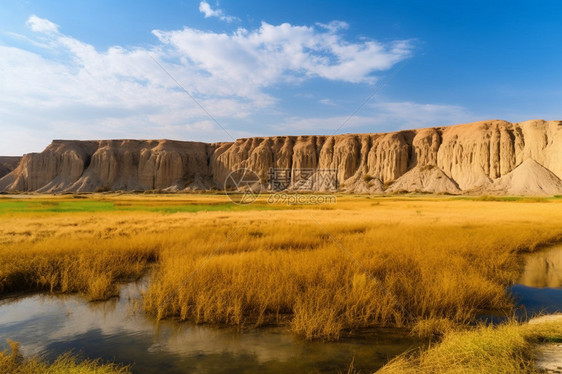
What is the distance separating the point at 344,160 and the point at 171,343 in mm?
107948

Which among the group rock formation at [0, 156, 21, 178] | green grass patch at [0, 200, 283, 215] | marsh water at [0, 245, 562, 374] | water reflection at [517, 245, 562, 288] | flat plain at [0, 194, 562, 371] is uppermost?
rock formation at [0, 156, 21, 178]

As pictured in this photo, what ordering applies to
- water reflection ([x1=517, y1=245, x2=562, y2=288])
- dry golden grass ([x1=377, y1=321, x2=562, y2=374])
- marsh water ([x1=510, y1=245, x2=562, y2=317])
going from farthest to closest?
water reflection ([x1=517, y1=245, x2=562, y2=288]) < marsh water ([x1=510, y1=245, x2=562, y2=317]) < dry golden grass ([x1=377, y1=321, x2=562, y2=374])

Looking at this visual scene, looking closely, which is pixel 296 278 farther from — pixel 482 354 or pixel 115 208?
pixel 115 208

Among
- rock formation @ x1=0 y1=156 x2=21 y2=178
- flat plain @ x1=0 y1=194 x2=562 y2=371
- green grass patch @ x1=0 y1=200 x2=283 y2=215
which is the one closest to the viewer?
flat plain @ x1=0 y1=194 x2=562 y2=371

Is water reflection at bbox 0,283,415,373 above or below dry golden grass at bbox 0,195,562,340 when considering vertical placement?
below

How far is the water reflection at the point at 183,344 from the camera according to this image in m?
5.23

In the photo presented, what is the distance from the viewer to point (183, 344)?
5805mm

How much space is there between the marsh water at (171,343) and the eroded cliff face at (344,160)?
85167 mm

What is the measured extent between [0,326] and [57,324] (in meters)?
1.19

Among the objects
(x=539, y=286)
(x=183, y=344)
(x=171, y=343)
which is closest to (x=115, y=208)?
(x=171, y=343)

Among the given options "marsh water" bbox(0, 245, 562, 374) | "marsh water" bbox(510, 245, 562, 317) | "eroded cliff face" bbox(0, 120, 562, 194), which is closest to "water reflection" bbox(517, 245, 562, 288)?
"marsh water" bbox(510, 245, 562, 317)

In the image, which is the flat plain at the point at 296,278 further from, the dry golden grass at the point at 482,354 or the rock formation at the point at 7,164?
the rock formation at the point at 7,164

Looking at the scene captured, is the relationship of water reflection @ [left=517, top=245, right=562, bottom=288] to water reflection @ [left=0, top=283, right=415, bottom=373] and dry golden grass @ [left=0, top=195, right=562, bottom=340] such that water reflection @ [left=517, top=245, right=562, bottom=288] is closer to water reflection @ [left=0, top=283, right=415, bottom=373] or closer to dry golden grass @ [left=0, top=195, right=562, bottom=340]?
dry golden grass @ [left=0, top=195, right=562, bottom=340]

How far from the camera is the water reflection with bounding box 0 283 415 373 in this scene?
206 inches
